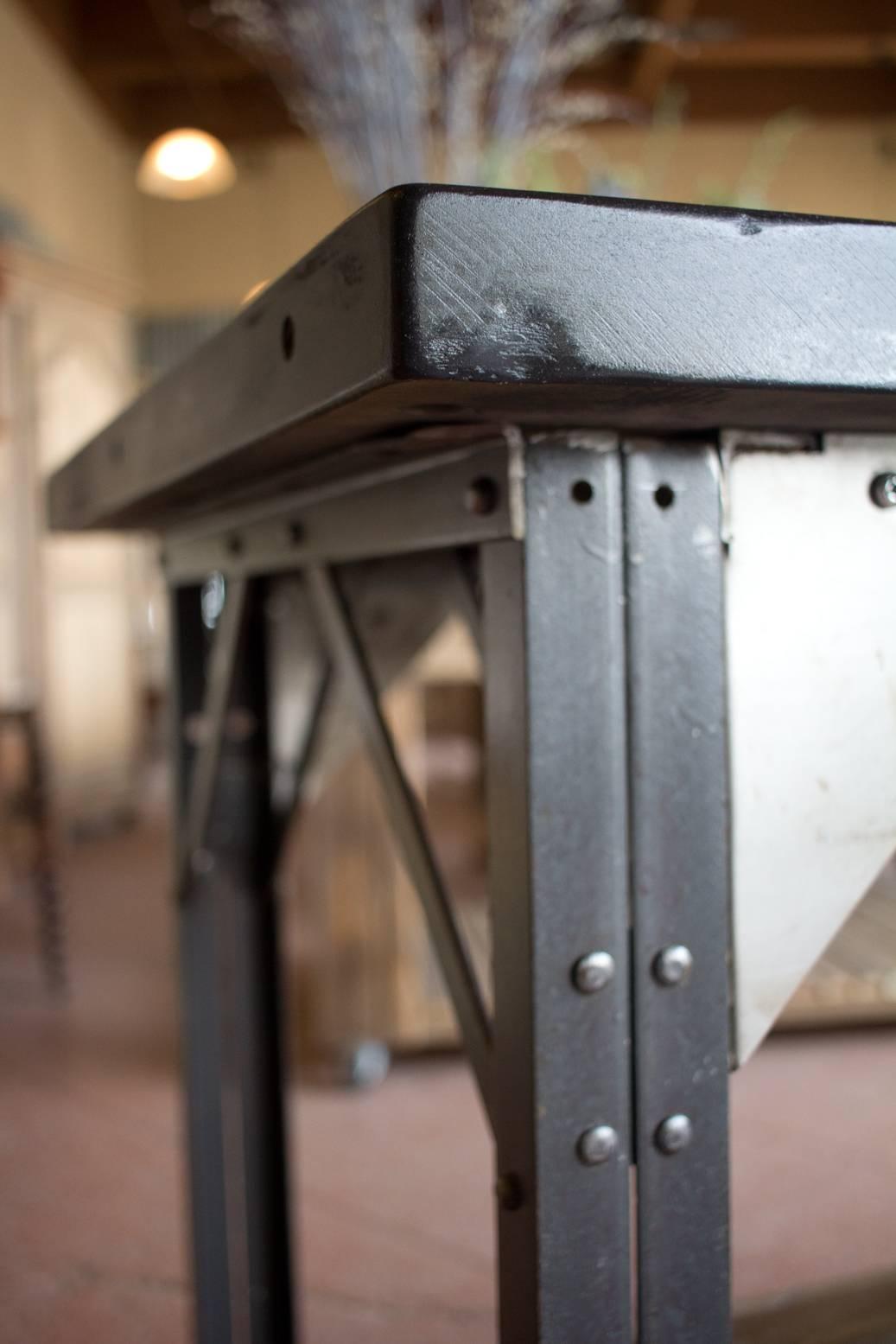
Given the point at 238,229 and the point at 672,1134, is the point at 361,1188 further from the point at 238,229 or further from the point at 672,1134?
the point at 238,229

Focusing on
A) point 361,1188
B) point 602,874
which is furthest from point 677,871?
point 361,1188

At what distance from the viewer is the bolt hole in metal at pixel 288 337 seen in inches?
16.4

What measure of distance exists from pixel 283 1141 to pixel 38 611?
4.21m

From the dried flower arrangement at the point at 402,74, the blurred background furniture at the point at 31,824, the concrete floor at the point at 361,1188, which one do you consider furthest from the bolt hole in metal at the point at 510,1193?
the blurred background furniture at the point at 31,824

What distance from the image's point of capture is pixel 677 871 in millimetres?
466

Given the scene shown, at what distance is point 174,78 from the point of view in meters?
6.29

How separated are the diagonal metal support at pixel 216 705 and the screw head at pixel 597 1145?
0.51m

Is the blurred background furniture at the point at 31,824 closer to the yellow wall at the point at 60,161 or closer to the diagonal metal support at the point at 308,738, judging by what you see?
the diagonal metal support at the point at 308,738

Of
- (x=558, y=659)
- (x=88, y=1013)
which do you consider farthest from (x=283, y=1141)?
(x=88, y=1013)

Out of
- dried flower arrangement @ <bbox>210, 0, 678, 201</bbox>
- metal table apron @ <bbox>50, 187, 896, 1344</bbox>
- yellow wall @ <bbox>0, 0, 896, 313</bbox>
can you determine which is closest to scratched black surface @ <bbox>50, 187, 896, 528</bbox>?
metal table apron @ <bbox>50, 187, 896, 1344</bbox>

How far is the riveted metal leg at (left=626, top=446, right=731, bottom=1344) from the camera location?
1.51 ft

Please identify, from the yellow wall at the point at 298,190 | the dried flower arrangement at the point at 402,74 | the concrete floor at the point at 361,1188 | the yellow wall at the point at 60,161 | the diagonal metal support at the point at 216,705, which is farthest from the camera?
the yellow wall at the point at 298,190

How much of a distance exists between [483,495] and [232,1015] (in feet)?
2.54

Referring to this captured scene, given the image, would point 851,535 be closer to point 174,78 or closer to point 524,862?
point 524,862
